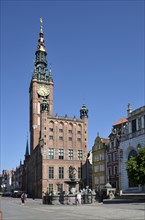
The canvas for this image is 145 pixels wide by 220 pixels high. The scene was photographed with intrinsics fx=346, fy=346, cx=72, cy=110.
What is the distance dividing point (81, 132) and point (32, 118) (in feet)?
49.4

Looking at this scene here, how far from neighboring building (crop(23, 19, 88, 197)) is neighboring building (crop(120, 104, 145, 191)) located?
24471 millimetres

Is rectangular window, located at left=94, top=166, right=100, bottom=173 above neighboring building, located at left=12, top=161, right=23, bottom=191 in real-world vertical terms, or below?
above

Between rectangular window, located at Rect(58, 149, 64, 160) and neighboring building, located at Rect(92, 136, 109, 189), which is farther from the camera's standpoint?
rectangular window, located at Rect(58, 149, 64, 160)

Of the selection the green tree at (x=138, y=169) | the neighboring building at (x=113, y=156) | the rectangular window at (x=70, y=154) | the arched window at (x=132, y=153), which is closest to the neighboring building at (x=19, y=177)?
the rectangular window at (x=70, y=154)

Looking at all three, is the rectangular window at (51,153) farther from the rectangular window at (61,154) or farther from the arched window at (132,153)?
the arched window at (132,153)

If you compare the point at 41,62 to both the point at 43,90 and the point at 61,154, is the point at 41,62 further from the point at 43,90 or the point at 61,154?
the point at 61,154

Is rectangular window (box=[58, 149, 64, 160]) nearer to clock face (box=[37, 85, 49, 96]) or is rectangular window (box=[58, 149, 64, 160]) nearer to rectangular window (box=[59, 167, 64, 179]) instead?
rectangular window (box=[59, 167, 64, 179])

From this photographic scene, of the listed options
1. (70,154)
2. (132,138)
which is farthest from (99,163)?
(132,138)

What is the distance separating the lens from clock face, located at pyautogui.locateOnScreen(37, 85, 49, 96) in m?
99.6

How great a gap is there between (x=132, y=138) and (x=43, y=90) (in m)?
44.6

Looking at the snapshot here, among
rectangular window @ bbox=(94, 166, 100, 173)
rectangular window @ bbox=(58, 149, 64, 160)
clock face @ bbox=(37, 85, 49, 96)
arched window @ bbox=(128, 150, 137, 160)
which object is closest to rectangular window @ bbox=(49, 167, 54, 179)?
rectangular window @ bbox=(58, 149, 64, 160)

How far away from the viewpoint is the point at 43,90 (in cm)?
10050

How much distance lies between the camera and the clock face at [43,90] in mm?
99562

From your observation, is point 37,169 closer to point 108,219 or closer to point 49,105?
point 49,105
